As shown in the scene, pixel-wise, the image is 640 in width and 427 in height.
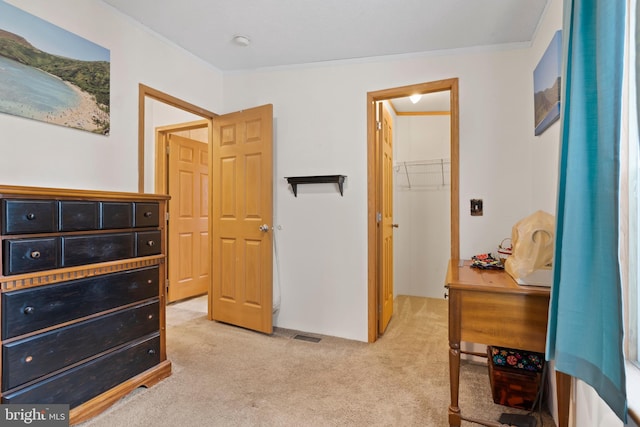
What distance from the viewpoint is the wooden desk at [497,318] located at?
142 cm

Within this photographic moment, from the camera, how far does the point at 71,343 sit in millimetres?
1585

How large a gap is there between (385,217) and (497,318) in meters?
1.69

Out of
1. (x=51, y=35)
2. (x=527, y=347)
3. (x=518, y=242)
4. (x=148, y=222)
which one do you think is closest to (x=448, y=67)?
(x=518, y=242)

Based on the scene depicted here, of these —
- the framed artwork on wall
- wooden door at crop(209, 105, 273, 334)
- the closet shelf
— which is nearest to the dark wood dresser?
wooden door at crop(209, 105, 273, 334)

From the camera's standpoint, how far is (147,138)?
3.61 m

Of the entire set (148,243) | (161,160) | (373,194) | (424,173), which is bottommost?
(148,243)

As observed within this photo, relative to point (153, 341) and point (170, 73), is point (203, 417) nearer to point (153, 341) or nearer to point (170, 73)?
point (153, 341)

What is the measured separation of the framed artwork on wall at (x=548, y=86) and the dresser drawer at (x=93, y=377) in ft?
8.78

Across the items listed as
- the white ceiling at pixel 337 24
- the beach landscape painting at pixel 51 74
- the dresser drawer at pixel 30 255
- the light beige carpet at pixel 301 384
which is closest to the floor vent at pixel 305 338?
the light beige carpet at pixel 301 384

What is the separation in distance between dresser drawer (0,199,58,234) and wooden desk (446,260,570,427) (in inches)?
75.5

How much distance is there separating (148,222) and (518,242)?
206 cm

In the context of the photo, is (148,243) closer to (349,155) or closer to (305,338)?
(305,338)

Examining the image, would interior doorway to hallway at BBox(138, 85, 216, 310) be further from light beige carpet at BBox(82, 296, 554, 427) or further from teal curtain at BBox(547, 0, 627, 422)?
teal curtain at BBox(547, 0, 627, 422)

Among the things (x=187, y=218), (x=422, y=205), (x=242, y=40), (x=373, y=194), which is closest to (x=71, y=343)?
(x=373, y=194)
